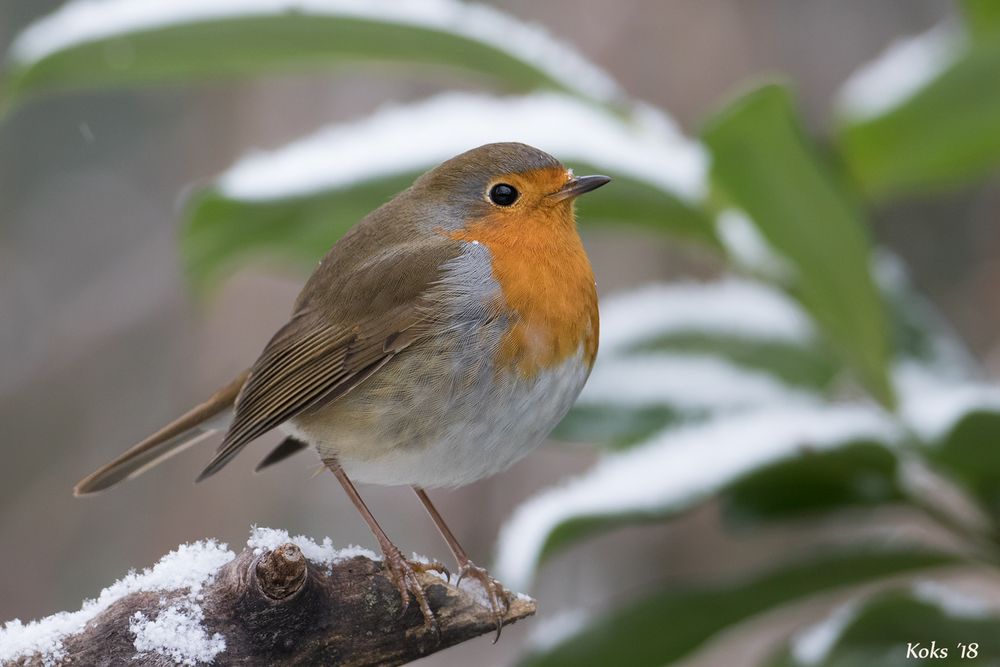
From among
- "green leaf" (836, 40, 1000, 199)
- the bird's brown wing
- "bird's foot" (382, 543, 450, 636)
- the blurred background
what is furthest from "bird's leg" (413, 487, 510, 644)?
the blurred background

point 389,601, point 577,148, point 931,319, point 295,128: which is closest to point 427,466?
point 389,601

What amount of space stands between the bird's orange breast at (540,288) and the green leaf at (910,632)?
89 centimetres

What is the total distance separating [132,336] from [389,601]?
487 centimetres

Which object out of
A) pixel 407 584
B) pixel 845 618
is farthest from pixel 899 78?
pixel 407 584

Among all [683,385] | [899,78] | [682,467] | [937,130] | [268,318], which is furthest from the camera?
[268,318]

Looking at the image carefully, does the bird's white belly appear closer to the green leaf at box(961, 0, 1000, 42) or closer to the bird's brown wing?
the bird's brown wing

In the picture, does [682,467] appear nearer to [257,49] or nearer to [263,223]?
[263,223]

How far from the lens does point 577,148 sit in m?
2.51

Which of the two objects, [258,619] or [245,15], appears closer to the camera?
[258,619]

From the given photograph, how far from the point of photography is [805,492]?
260cm

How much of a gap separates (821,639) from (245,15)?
5.71ft

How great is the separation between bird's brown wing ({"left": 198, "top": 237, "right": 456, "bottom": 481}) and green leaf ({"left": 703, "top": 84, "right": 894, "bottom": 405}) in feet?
1.85

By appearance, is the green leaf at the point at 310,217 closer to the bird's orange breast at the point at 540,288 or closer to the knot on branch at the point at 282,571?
the bird's orange breast at the point at 540,288

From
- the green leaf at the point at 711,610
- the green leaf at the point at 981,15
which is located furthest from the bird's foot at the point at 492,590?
the green leaf at the point at 981,15
